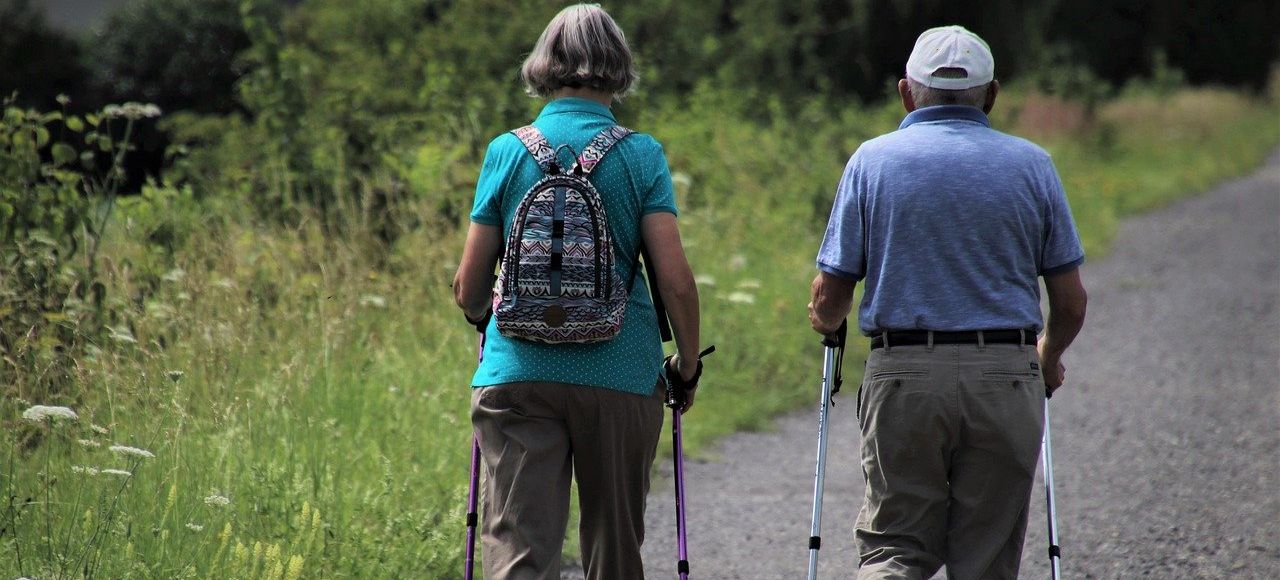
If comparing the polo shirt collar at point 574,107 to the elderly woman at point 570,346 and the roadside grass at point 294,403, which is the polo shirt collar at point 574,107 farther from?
the roadside grass at point 294,403

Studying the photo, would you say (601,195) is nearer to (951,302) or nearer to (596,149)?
(596,149)

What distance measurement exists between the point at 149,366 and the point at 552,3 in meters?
7.68

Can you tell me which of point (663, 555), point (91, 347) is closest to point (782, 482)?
point (663, 555)

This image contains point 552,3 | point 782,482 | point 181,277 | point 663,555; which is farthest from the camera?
point 552,3

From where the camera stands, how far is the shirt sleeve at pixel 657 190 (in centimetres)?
329

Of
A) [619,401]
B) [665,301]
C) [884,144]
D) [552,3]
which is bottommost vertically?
[619,401]

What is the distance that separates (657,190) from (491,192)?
0.39 meters

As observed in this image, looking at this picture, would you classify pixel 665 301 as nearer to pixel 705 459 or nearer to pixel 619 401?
pixel 619 401

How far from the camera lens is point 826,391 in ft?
12.9

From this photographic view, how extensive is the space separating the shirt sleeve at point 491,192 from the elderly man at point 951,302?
2.59 feet

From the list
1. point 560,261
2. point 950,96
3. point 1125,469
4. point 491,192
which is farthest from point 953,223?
point 1125,469

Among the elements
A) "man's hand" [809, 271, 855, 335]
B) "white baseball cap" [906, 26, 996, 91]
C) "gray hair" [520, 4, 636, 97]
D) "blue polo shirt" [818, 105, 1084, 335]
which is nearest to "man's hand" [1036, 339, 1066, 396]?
"blue polo shirt" [818, 105, 1084, 335]

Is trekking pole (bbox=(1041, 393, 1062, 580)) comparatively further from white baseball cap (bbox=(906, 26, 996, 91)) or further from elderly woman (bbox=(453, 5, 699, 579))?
elderly woman (bbox=(453, 5, 699, 579))

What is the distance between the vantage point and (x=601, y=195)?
3.25 m
